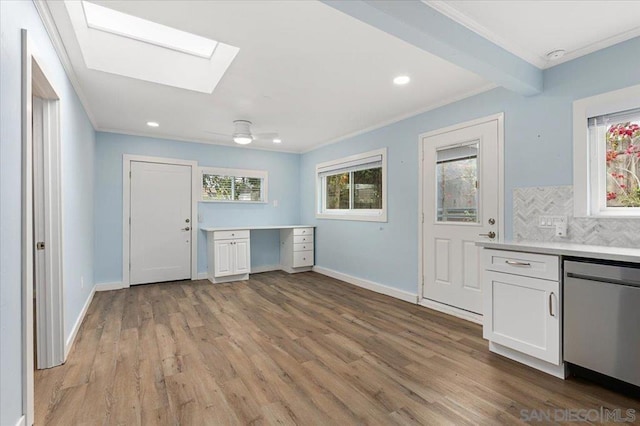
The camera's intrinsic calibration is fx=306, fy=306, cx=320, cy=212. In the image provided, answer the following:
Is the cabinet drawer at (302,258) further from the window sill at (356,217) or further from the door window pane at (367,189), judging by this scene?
the door window pane at (367,189)

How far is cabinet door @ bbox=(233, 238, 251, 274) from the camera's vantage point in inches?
203

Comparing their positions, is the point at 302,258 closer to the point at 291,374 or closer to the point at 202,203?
the point at 202,203

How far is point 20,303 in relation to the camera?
62.6 inches

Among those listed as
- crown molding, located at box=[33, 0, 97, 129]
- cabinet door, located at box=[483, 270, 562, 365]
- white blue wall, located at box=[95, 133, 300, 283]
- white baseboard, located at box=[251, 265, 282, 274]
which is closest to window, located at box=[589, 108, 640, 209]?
cabinet door, located at box=[483, 270, 562, 365]

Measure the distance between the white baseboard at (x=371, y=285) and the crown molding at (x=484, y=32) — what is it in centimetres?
273

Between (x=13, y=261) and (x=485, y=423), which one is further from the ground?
(x=13, y=261)

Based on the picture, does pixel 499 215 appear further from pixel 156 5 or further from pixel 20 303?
pixel 20 303

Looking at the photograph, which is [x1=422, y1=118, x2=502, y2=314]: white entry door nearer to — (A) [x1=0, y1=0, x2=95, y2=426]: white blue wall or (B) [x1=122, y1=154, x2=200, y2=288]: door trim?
(A) [x1=0, y1=0, x2=95, y2=426]: white blue wall

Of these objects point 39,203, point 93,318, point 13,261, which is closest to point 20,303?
point 13,261

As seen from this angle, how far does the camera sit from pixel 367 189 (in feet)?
15.9

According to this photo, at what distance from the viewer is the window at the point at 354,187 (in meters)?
4.54

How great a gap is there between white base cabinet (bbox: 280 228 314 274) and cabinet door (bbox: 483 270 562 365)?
3.66 meters

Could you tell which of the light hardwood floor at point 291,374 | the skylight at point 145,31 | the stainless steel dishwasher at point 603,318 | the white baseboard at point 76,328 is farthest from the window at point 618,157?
the white baseboard at point 76,328

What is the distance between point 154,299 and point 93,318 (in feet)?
2.55
